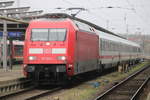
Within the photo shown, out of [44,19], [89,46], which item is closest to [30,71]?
[44,19]

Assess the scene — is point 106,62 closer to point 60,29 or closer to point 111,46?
point 111,46

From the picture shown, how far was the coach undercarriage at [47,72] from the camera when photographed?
16.0 m

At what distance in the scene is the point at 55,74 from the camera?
16.0 m

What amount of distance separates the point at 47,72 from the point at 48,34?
1.85m

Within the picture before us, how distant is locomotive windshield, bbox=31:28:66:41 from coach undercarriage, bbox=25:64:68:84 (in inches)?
51.3

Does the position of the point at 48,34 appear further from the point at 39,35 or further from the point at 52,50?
the point at 52,50

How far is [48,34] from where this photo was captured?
16.7 m

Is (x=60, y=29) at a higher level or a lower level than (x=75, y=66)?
higher

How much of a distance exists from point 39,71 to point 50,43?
4.55ft

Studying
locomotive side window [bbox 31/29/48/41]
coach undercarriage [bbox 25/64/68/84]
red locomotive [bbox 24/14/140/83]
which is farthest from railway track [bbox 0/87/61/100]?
locomotive side window [bbox 31/29/48/41]

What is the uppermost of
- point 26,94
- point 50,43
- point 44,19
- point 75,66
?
point 44,19

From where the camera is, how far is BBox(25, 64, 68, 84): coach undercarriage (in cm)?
1598

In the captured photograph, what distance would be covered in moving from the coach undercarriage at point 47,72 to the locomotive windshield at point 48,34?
1.30 m

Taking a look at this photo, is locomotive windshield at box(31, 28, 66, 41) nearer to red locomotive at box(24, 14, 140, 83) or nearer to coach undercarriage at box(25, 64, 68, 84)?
red locomotive at box(24, 14, 140, 83)
